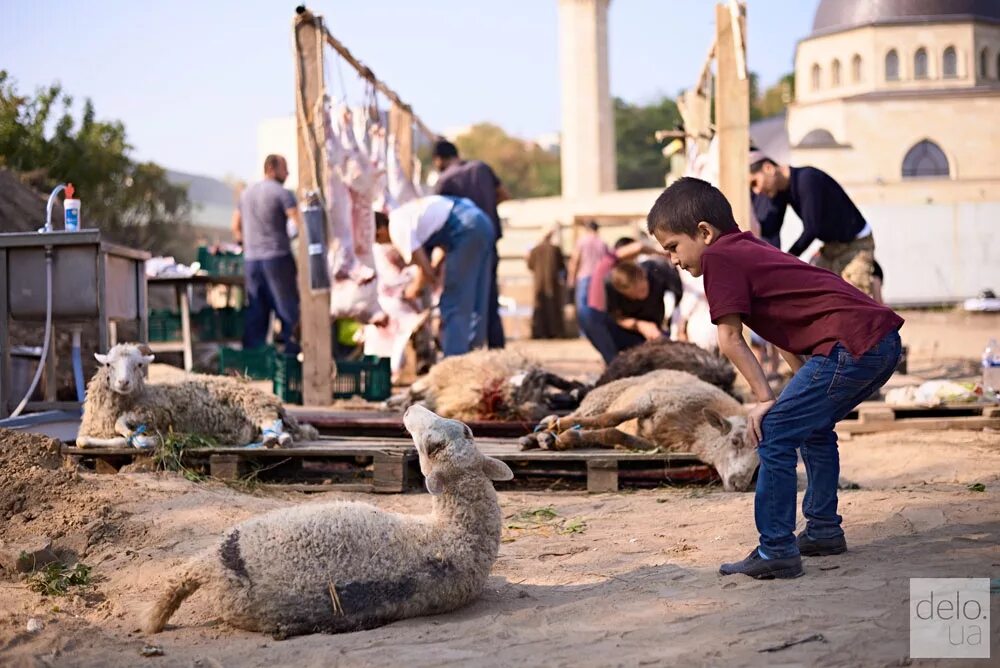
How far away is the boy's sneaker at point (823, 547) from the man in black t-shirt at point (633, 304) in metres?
5.75

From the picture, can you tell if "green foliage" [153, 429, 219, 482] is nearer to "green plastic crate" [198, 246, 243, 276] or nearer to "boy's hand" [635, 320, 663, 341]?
"boy's hand" [635, 320, 663, 341]

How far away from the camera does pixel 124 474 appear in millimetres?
6699

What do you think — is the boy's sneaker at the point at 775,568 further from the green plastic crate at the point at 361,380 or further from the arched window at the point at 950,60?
the arched window at the point at 950,60

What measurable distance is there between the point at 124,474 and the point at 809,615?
4.32 m

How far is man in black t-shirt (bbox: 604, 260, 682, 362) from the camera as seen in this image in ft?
34.9

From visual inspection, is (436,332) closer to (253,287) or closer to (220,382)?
(253,287)

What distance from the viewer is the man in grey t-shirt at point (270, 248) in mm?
12562

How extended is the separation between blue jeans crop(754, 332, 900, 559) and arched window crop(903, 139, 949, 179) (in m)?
42.7

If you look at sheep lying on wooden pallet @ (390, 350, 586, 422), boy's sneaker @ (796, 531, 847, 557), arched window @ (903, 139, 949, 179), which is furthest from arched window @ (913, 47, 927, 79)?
boy's sneaker @ (796, 531, 847, 557)

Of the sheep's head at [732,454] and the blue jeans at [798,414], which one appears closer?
the blue jeans at [798,414]

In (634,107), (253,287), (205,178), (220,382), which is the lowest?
(220,382)

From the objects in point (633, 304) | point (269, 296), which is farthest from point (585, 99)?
point (633, 304)

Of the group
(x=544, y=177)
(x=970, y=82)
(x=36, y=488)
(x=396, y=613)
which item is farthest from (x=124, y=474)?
(x=544, y=177)

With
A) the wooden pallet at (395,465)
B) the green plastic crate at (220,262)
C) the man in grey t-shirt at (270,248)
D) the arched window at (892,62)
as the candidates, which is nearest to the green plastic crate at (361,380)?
the man in grey t-shirt at (270,248)
